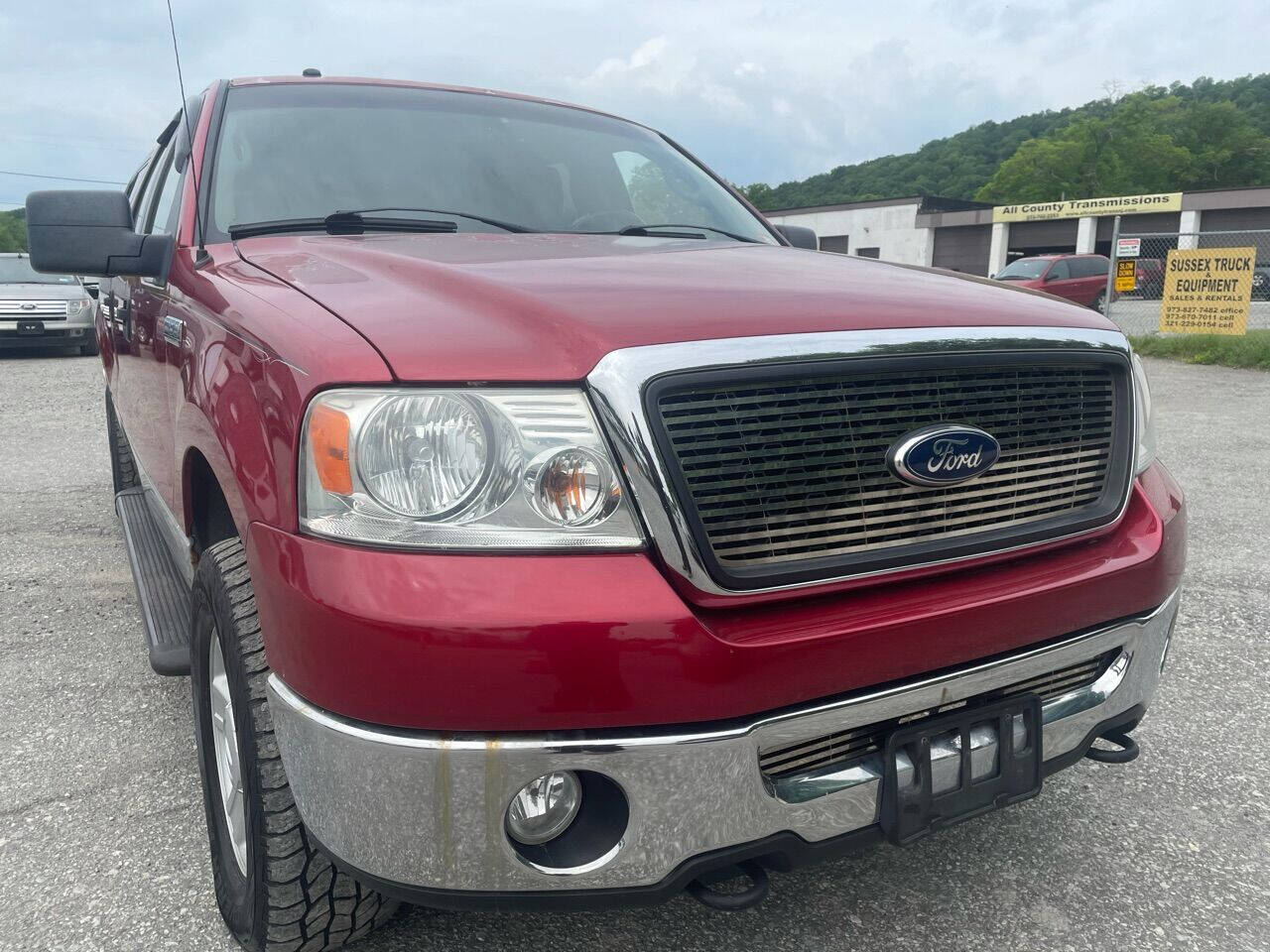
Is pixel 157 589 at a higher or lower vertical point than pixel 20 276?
lower

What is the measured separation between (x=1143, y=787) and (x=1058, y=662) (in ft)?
3.48

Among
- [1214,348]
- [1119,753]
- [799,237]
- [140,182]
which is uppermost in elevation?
[140,182]

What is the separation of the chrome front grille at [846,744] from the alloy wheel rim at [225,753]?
97cm

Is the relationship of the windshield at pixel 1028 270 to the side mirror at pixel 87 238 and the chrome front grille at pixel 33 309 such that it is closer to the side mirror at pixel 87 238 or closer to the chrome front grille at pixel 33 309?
the chrome front grille at pixel 33 309

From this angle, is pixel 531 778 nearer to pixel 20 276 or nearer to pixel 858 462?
pixel 858 462

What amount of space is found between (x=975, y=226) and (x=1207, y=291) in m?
37.4

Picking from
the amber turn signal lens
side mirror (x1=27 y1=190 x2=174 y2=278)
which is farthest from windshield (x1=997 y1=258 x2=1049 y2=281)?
the amber turn signal lens

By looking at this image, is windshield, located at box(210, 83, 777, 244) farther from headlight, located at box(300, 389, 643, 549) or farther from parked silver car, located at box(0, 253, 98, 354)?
parked silver car, located at box(0, 253, 98, 354)

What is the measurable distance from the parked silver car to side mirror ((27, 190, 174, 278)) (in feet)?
42.0

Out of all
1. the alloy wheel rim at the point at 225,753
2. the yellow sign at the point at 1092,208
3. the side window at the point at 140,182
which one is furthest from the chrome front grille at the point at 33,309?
the yellow sign at the point at 1092,208

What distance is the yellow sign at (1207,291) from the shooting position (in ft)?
44.4

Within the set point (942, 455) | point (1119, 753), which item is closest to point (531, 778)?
point (942, 455)

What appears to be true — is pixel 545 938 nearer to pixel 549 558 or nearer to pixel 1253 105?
pixel 549 558

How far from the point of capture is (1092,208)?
4556cm
